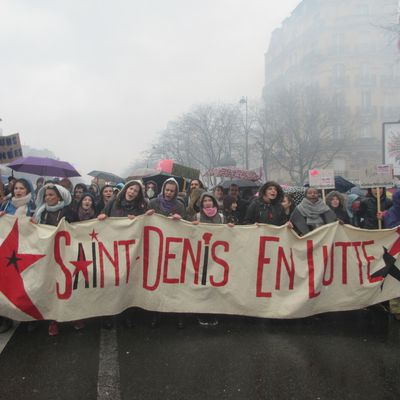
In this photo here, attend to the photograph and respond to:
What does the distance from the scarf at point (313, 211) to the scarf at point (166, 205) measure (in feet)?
5.31

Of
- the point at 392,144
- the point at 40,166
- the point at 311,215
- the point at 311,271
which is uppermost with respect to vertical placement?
the point at 40,166

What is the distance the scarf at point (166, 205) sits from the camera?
4598 mm

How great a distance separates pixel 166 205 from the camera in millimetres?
4629

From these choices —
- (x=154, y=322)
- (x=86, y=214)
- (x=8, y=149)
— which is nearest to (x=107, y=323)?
(x=154, y=322)

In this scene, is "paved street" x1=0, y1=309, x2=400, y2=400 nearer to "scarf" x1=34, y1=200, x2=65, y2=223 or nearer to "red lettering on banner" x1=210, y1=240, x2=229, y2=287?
"red lettering on banner" x1=210, y1=240, x2=229, y2=287

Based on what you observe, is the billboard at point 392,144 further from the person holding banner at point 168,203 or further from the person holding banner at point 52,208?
the person holding banner at point 52,208

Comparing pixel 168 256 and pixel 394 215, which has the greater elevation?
pixel 394 215

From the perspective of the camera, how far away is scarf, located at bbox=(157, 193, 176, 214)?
181 inches

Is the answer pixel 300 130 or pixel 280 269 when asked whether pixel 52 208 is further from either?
pixel 300 130

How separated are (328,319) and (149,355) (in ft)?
6.99

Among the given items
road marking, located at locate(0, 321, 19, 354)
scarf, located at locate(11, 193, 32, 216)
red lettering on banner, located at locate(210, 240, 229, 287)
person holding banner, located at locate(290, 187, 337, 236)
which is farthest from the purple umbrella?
person holding banner, located at locate(290, 187, 337, 236)

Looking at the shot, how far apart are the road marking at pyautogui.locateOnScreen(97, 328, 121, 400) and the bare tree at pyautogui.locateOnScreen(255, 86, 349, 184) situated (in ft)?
112

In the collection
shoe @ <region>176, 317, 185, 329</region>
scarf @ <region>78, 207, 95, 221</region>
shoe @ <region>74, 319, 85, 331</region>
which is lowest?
shoe @ <region>176, 317, 185, 329</region>

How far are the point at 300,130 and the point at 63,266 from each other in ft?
121
